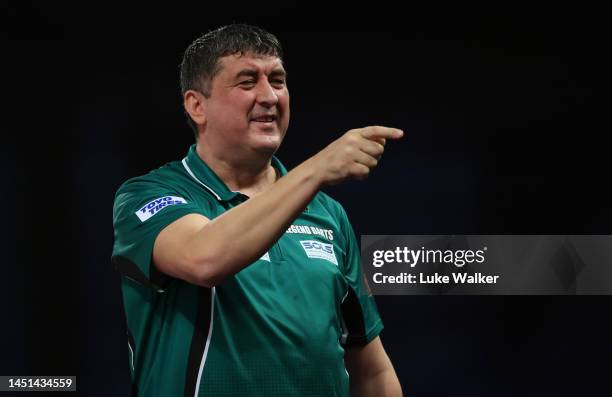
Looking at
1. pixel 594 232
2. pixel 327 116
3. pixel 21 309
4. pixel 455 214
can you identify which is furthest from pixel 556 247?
pixel 21 309

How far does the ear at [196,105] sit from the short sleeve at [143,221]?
0.66 feet

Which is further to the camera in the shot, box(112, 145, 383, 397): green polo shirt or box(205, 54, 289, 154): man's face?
box(205, 54, 289, 154): man's face

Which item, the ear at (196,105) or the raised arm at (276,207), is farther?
the ear at (196,105)

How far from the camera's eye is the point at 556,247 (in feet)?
9.01

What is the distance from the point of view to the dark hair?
59.6 inches

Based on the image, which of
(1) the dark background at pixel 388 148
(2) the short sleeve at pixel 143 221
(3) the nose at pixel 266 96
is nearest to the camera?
(2) the short sleeve at pixel 143 221

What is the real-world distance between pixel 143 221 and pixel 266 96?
1.06 feet

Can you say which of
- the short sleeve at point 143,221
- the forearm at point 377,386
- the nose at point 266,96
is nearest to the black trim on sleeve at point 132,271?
the short sleeve at point 143,221

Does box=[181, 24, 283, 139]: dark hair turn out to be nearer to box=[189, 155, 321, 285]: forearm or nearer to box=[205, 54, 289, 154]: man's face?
box=[205, 54, 289, 154]: man's face

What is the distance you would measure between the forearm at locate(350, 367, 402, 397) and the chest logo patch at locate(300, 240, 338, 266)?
A: 0.94ft

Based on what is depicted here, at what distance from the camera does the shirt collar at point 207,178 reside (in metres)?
1.48

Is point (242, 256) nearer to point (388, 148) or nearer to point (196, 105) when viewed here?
point (196, 105)

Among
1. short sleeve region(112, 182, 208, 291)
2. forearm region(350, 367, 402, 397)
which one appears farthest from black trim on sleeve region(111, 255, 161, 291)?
forearm region(350, 367, 402, 397)

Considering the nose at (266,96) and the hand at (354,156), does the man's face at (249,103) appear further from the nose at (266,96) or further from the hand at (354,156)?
the hand at (354,156)
